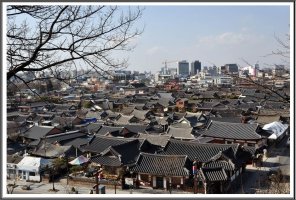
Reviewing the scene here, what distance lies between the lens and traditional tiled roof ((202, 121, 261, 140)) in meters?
15.8

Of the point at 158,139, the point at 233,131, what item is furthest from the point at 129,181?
the point at 233,131

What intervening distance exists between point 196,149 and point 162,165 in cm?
192

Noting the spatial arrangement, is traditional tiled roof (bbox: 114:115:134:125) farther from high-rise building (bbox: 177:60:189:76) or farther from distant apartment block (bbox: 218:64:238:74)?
high-rise building (bbox: 177:60:189:76)

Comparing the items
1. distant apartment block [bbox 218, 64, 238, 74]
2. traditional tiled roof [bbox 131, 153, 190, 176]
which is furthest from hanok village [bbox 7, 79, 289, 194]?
distant apartment block [bbox 218, 64, 238, 74]

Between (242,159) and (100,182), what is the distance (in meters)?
4.94

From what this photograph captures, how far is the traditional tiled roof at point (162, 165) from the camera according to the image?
10.5 m

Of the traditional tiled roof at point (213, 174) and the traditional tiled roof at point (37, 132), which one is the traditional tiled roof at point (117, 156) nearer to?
the traditional tiled roof at point (213, 174)

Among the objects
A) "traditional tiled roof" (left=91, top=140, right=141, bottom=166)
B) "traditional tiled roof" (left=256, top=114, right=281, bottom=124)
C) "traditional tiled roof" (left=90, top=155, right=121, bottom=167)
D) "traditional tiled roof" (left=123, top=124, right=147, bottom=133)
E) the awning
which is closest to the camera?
"traditional tiled roof" (left=90, top=155, right=121, bottom=167)

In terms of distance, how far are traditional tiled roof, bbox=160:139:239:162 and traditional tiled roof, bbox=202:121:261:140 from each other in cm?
378

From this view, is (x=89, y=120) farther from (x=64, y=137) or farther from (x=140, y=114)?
(x=64, y=137)

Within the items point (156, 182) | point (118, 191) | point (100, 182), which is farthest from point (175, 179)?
point (100, 182)

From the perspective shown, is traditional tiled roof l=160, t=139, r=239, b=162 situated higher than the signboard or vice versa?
traditional tiled roof l=160, t=139, r=239, b=162

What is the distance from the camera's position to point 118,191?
1047 cm

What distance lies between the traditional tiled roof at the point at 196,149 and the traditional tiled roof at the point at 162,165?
116cm
